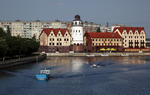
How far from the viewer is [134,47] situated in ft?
552

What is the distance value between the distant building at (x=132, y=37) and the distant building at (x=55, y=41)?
108 feet

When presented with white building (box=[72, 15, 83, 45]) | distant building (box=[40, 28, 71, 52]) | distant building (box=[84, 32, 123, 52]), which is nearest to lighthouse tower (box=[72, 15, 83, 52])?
white building (box=[72, 15, 83, 45])

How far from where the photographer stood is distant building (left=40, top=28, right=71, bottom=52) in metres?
155

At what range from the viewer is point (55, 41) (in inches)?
6137

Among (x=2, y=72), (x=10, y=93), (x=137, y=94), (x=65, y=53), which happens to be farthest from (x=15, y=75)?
(x=65, y=53)

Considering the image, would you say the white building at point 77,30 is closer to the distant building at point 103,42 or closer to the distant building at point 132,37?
the distant building at point 103,42

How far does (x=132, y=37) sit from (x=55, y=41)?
4661cm

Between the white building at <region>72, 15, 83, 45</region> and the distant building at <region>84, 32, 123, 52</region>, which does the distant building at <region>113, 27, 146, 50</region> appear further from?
the white building at <region>72, 15, 83, 45</region>

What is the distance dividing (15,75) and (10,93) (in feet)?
67.5

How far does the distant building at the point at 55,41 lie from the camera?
510 feet

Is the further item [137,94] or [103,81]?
[103,81]

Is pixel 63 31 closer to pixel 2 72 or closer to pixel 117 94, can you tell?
pixel 2 72

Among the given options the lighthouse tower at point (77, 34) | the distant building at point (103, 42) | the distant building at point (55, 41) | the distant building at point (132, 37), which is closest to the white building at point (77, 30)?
the lighthouse tower at point (77, 34)

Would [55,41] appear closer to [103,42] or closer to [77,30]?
[77,30]
